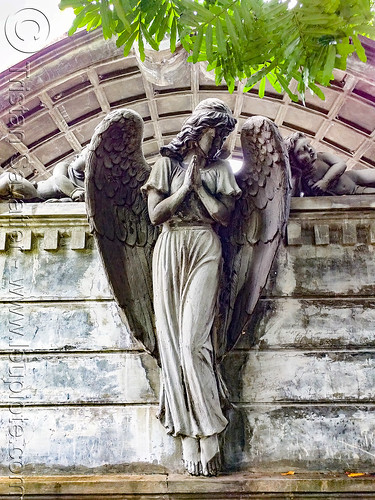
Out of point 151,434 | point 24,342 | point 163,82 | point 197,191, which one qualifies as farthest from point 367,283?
point 163,82

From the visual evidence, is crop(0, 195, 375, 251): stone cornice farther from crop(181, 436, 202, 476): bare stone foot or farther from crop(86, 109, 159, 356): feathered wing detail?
crop(181, 436, 202, 476): bare stone foot

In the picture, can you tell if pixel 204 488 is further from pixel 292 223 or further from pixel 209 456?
pixel 292 223

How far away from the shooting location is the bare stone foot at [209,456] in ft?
14.5

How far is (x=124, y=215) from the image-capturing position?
5273mm

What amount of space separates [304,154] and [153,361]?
256cm

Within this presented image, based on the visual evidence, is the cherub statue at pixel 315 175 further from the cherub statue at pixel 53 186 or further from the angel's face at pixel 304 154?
the cherub statue at pixel 53 186

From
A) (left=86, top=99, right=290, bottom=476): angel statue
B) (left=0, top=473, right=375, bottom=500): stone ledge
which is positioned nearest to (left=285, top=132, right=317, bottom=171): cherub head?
(left=86, top=99, right=290, bottom=476): angel statue

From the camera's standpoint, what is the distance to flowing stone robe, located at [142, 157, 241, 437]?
447 centimetres

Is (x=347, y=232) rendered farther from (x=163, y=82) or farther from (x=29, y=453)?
(x=163, y=82)

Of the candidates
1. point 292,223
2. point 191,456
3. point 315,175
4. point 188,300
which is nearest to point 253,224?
point 292,223

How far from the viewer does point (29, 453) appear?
481cm

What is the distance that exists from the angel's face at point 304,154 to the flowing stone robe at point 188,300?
99cm

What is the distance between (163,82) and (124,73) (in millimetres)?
852

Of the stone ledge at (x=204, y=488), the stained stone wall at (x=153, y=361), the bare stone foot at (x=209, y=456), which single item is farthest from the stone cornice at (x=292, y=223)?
the stone ledge at (x=204, y=488)
